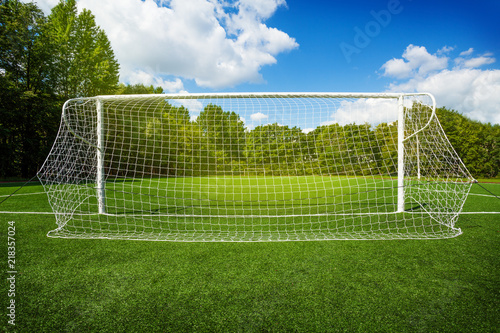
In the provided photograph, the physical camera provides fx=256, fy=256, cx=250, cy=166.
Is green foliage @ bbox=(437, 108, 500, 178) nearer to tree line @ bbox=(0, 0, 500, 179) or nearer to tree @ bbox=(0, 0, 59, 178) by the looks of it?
tree line @ bbox=(0, 0, 500, 179)

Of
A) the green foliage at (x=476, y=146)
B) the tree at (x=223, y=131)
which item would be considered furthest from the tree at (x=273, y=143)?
the green foliage at (x=476, y=146)

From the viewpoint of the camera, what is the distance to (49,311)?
1.95 meters

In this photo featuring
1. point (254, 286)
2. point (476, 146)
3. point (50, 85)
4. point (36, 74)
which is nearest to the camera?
point (254, 286)

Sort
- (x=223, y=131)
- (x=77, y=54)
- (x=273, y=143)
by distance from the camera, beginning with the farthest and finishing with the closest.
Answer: (x=77, y=54) → (x=223, y=131) → (x=273, y=143)

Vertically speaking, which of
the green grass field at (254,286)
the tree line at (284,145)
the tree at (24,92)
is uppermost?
the tree at (24,92)

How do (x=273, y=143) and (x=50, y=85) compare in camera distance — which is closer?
(x=273, y=143)

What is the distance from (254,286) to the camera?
2336mm

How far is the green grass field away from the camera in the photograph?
72.1 inches

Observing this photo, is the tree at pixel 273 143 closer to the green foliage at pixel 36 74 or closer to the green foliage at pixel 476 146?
the green foliage at pixel 36 74

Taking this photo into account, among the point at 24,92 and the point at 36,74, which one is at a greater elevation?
the point at 36,74

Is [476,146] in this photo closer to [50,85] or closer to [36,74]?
[50,85]

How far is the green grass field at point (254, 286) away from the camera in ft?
6.01

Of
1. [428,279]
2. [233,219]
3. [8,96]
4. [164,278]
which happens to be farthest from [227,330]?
[8,96]

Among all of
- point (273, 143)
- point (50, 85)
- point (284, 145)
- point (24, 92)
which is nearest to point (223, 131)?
point (273, 143)
